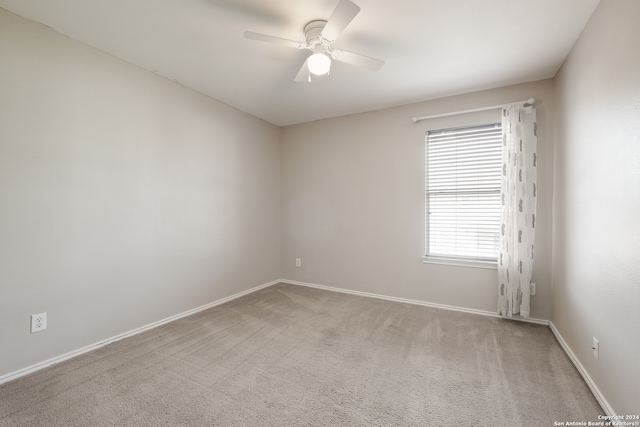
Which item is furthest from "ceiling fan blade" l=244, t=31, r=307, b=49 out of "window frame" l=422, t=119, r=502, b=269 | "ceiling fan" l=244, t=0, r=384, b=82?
"window frame" l=422, t=119, r=502, b=269

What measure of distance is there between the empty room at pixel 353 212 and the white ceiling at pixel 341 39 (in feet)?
0.07

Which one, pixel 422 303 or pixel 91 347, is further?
pixel 422 303

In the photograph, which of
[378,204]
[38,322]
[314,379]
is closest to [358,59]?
[378,204]

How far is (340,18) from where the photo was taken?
1667mm

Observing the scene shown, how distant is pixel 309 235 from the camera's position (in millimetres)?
4289

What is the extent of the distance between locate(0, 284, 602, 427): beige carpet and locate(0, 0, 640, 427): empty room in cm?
2

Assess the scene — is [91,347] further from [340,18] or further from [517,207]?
[517,207]

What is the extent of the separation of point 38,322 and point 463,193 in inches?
163

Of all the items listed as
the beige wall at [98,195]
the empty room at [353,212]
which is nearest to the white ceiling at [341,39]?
the empty room at [353,212]

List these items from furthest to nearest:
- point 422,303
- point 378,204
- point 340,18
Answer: point 378,204 < point 422,303 < point 340,18

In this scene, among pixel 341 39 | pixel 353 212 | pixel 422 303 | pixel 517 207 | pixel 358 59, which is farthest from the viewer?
pixel 353 212

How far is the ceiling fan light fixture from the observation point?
197 cm

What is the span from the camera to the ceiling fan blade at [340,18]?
155 cm

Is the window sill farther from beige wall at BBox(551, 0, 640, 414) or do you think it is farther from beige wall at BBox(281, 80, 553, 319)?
beige wall at BBox(551, 0, 640, 414)
